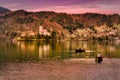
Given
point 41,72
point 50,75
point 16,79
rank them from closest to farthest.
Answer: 1. point 16,79
2. point 50,75
3. point 41,72

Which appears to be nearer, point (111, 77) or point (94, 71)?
point (111, 77)

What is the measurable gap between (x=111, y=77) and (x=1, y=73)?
1471 inches

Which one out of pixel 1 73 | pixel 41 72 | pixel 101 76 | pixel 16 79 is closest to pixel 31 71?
pixel 41 72

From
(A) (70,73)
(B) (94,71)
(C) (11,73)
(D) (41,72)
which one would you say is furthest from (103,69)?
(C) (11,73)

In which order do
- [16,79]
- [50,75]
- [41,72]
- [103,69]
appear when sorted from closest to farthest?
[16,79]
[50,75]
[41,72]
[103,69]

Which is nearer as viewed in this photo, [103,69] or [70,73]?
[70,73]

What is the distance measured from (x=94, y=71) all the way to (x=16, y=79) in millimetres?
31732

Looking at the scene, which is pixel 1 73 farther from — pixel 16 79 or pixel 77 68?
pixel 77 68

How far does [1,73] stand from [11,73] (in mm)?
3402

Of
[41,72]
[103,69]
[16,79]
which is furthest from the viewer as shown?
[103,69]

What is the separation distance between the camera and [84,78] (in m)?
101

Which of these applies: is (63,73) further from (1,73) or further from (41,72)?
(1,73)

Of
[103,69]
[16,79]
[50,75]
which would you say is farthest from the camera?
[103,69]

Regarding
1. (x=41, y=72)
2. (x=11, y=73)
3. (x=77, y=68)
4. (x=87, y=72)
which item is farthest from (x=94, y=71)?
(x=11, y=73)
